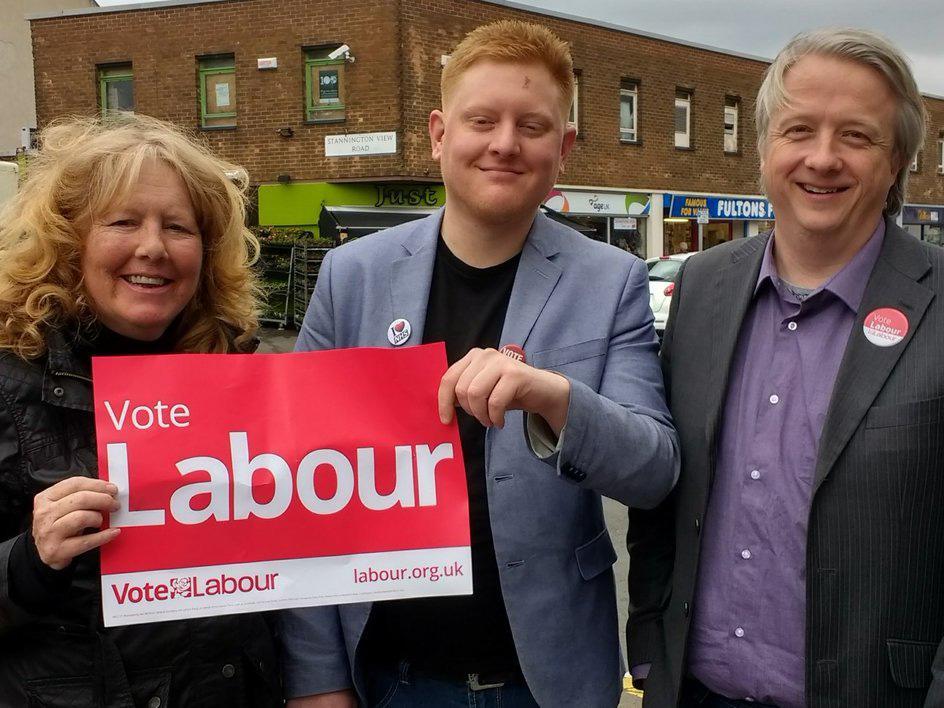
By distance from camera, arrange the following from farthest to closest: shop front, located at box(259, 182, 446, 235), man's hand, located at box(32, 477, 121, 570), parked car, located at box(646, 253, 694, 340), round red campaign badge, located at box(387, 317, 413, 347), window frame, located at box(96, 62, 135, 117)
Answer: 1. window frame, located at box(96, 62, 135, 117)
2. shop front, located at box(259, 182, 446, 235)
3. parked car, located at box(646, 253, 694, 340)
4. round red campaign badge, located at box(387, 317, 413, 347)
5. man's hand, located at box(32, 477, 121, 570)

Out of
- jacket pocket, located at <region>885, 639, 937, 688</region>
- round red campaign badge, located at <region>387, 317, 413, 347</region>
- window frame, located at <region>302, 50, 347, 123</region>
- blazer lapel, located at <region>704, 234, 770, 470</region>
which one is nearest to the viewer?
jacket pocket, located at <region>885, 639, 937, 688</region>

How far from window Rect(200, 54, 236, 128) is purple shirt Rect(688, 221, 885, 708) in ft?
63.6

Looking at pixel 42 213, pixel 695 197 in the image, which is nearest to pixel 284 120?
pixel 695 197

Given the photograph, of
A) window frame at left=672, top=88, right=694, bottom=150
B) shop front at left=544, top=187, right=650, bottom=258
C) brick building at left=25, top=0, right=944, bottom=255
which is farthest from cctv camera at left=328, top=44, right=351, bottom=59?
window frame at left=672, top=88, right=694, bottom=150

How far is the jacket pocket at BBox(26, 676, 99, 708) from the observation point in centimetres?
162

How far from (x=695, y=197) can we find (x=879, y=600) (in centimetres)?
2339

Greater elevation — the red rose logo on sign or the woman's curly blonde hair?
the woman's curly blonde hair

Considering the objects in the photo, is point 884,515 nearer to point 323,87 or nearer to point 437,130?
point 437,130

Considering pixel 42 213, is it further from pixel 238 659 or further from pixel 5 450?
pixel 238 659

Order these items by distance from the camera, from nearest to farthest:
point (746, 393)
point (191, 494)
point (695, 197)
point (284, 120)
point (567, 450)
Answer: point (567, 450) → point (191, 494) → point (746, 393) → point (284, 120) → point (695, 197)

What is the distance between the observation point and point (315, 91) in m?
18.9

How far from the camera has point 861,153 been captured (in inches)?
68.0

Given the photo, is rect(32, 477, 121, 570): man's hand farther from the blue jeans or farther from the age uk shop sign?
the blue jeans

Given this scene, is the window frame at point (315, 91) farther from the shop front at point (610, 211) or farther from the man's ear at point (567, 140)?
the man's ear at point (567, 140)
